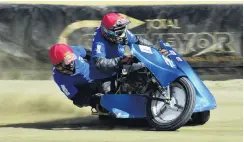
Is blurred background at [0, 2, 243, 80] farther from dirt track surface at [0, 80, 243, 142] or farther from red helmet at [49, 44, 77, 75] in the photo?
red helmet at [49, 44, 77, 75]

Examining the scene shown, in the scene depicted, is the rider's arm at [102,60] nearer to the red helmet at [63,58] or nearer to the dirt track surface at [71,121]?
the red helmet at [63,58]

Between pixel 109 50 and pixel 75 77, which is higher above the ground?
pixel 109 50

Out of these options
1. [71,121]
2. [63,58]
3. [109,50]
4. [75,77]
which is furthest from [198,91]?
[71,121]

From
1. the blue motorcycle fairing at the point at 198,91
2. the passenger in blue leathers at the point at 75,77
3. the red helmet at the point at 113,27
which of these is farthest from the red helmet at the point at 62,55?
the blue motorcycle fairing at the point at 198,91

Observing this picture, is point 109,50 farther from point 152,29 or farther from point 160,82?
point 152,29

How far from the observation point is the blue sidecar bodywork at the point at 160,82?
8.80m

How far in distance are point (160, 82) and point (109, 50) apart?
95cm

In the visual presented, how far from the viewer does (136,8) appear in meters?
12.5

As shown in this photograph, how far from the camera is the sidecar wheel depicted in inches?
338

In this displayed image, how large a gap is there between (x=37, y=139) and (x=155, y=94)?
65.8 inches

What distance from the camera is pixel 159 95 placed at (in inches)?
350

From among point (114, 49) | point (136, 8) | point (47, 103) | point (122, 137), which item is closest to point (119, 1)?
point (136, 8)

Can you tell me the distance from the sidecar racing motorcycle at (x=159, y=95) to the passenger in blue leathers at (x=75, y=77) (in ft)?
0.74

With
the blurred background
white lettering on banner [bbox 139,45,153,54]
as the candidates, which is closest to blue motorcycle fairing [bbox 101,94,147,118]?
white lettering on banner [bbox 139,45,153,54]
